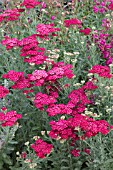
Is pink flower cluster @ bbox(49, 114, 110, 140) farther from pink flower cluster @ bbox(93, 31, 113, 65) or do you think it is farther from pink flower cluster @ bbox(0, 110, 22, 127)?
pink flower cluster @ bbox(93, 31, 113, 65)

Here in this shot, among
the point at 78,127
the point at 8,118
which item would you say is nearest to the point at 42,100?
the point at 8,118

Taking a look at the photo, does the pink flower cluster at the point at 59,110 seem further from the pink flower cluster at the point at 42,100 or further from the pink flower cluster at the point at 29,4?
the pink flower cluster at the point at 29,4

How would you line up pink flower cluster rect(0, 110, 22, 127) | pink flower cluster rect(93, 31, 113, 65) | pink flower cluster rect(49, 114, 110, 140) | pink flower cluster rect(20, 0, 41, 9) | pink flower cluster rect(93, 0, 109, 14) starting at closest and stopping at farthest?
pink flower cluster rect(49, 114, 110, 140)
pink flower cluster rect(0, 110, 22, 127)
pink flower cluster rect(20, 0, 41, 9)
pink flower cluster rect(93, 31, 113, 65)
pink flower cluster rect(93, 0, 109, 14)

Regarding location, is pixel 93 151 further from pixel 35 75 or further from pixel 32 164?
pixel 35 75

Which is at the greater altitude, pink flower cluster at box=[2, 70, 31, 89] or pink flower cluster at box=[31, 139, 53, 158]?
pink flower cluster at box=[2, 70, 31, 89]

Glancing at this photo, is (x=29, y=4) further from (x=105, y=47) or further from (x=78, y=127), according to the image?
(x=78, y=127)

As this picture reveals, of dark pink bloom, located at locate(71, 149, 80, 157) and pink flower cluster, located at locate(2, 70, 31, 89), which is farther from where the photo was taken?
pink flower cluster, located at locate(2, 70, 31, 89)

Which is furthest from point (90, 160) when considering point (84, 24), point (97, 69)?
point (84, 24)

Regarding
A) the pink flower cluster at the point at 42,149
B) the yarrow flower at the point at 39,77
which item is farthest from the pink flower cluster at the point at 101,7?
the pink flower cluster at the point at 42,149

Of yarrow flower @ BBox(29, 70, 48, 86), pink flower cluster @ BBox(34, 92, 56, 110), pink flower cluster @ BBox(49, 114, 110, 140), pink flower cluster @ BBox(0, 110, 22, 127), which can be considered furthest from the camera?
yarrow flower @ BBox(29, 70, 48, 86)

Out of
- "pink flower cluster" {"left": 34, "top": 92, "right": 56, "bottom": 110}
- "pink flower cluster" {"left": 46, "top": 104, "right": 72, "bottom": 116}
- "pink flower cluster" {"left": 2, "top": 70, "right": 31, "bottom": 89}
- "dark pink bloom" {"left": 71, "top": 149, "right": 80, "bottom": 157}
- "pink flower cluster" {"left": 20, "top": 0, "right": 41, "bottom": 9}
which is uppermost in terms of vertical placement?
"pink flower cluster" {"left": 20, "top": 0, "right": 41, "bottom": 9}

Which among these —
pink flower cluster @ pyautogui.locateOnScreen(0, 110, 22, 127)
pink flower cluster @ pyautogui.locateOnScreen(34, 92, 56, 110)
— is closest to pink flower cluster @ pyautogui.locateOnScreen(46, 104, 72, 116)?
pink flower cluster @ pyautogui.locateOnScreen(34, 92, 56, 110)

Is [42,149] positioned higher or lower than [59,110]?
lower

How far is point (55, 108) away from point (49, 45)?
1.84 metres
